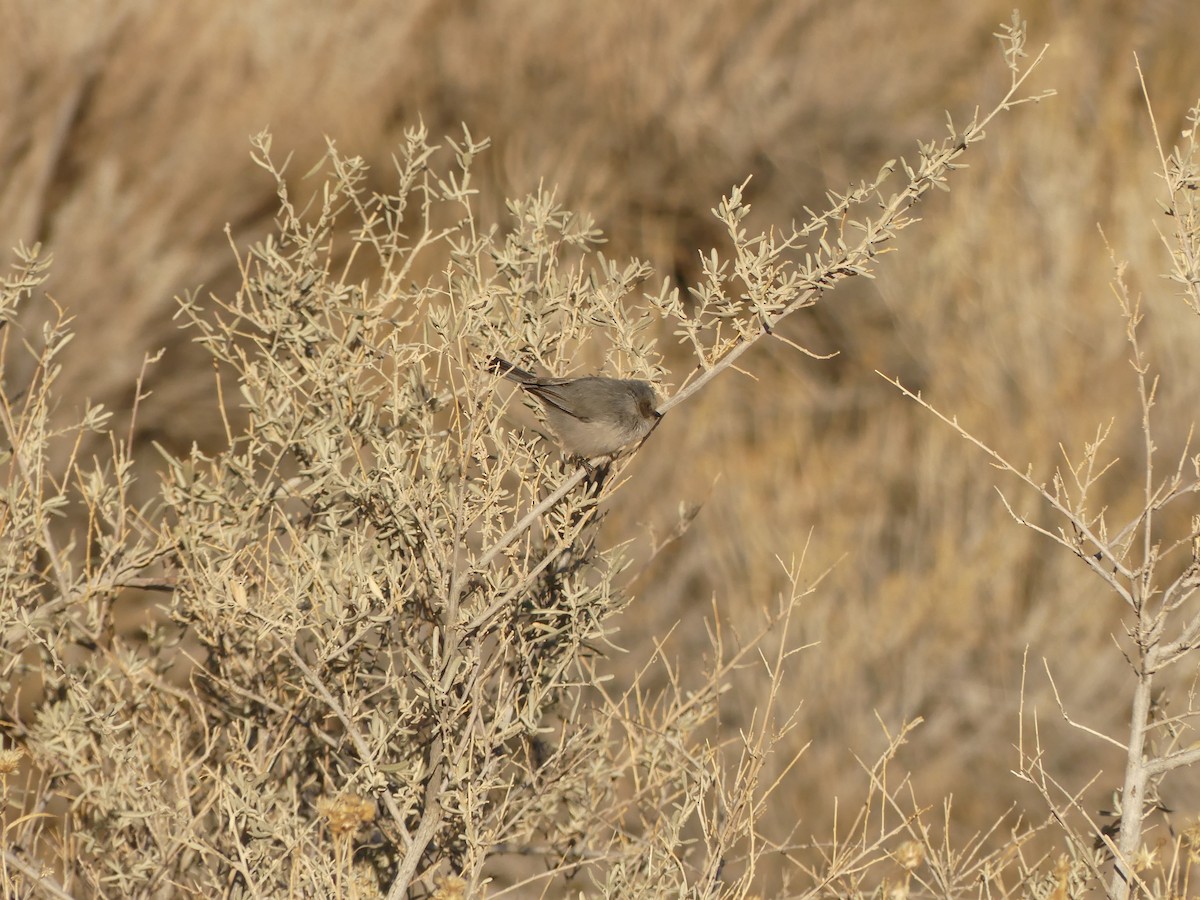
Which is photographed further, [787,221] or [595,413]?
[787,221]

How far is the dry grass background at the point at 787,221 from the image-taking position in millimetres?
5809

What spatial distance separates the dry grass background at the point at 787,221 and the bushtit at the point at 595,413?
243 cm

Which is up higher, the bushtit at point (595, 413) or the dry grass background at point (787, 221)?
the bushtit at point (595, 413)

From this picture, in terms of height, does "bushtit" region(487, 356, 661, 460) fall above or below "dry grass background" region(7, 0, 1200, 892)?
above

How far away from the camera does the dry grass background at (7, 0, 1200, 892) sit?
229 inches

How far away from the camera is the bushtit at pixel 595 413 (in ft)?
10.1

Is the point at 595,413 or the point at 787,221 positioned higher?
the point at 595,413

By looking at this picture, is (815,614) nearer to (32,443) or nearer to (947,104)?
(947,104)

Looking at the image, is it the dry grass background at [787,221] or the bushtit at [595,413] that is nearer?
the bushtit at [595,413]

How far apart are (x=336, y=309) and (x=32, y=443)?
783 mm

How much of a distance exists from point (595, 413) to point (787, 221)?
4.50 metres

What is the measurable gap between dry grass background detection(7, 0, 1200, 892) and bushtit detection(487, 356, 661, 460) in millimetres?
2426

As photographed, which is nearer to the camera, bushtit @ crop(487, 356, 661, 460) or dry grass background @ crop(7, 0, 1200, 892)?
bushtit @ crop(487, 356, 661, 460)

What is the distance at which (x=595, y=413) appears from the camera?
311 centimetres
